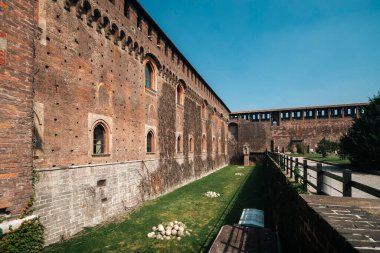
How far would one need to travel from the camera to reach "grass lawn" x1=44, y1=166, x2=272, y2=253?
6.08 meters

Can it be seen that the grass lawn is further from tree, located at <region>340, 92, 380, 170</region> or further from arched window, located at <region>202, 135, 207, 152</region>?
arched window, located at <region>202, 135, 207, 152</region>

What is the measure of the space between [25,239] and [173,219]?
4.61 meters

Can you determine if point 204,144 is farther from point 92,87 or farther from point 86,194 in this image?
point 86,194

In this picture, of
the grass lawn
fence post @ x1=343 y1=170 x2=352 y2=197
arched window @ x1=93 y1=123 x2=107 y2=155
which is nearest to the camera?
fence post @ x1=343 y1=170 x2=352 y2=197

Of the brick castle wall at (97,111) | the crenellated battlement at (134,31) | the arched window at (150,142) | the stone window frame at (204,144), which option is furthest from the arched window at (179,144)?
the stone window frame at (204,144)

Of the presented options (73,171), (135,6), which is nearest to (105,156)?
(73,171)

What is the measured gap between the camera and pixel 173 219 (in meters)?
8.32

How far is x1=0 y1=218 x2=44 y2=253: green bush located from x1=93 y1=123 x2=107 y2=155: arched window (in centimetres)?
308

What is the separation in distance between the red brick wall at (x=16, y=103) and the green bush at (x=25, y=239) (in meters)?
0.47

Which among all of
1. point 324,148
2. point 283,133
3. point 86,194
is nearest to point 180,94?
point 86,194

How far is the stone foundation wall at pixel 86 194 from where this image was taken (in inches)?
241

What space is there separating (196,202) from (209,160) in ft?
43.0

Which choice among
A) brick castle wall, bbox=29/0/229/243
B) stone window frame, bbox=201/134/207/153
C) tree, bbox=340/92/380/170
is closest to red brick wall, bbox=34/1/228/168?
brick castle wall, bbox=29/0/229/243

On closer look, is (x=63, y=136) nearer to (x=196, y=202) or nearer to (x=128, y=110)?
(x=128, y=110)
